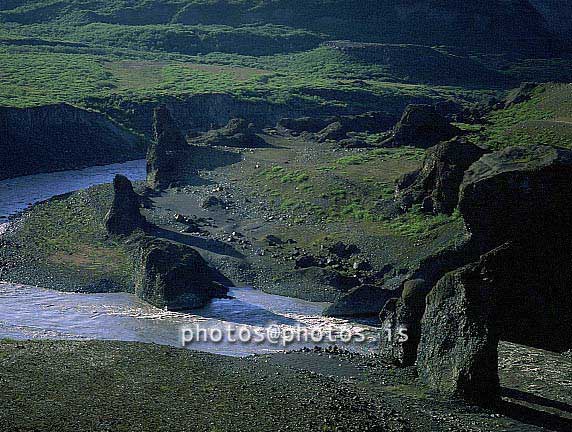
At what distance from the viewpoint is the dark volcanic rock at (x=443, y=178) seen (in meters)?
61.2

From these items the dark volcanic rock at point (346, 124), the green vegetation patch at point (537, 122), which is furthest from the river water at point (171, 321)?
the dark volcanic rock at point (346, 124)

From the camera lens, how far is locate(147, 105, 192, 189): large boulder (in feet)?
263

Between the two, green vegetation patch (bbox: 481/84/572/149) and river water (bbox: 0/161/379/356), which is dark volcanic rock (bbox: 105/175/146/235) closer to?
river water (bbox: 0/161/379/356)

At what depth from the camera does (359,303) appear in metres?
50.2

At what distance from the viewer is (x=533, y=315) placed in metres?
44.9

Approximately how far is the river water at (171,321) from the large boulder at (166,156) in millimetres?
25658

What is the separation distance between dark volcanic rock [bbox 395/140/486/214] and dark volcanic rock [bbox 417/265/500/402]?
2362 centimetres

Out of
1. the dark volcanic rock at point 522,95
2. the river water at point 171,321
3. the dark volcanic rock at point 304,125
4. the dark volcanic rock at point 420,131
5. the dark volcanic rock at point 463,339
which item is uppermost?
the dark volcanic rock at point 522,95

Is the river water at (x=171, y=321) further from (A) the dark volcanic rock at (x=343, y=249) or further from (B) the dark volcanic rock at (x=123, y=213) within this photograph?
(B) the dark volcanic rock at (x=123, y=213)

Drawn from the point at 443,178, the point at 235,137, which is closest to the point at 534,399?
the point at 443,178

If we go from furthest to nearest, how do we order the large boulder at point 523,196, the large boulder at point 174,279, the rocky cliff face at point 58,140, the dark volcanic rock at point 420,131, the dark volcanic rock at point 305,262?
the rocky cliff face at point 58,140 → the dark volcanic rock at point 420,131 → the dark volcanic rock at point 305,262 → the large boulder at point 174,279 → the large boulder at point 523,196

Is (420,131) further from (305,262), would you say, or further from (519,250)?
(519,250)

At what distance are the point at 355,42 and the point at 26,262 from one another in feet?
430

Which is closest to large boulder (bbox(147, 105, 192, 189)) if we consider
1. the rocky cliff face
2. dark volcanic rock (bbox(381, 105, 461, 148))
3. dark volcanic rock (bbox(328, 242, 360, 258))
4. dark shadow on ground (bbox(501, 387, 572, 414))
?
the rocky cliff face
